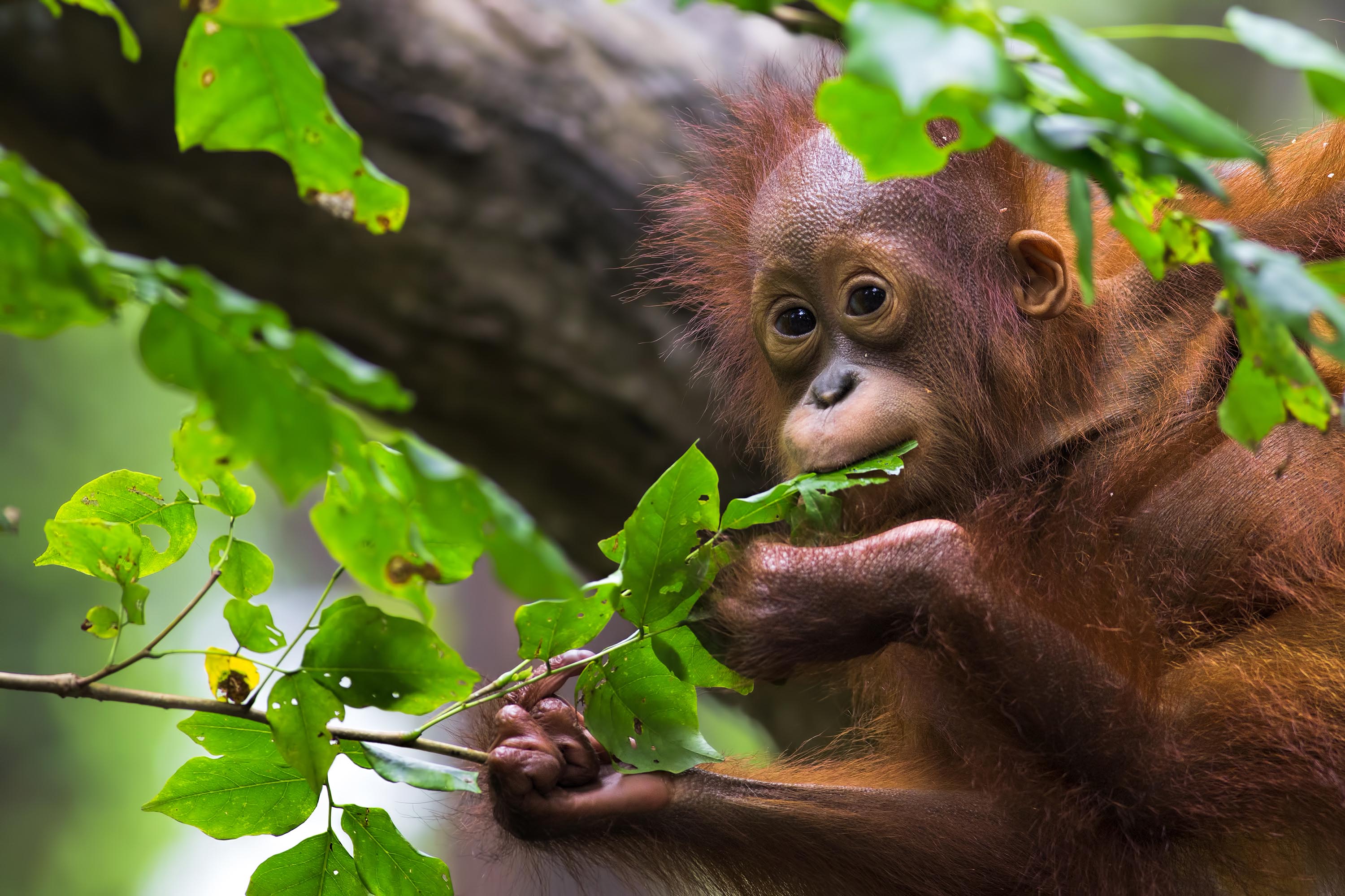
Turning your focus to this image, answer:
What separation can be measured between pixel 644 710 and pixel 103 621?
0.54m

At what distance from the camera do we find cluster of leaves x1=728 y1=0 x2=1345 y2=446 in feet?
1.79

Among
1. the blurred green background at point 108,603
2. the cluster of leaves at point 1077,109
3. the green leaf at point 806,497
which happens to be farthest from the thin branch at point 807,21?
the blurred green background at point 108,603

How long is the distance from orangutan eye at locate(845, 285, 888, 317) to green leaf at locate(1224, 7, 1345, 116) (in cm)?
102

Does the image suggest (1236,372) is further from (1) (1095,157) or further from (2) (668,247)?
(2) (668,247)

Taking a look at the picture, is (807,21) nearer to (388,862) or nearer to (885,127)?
(885,127)

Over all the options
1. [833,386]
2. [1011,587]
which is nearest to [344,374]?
[1011,587]

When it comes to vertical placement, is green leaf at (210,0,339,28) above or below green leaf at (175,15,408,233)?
above

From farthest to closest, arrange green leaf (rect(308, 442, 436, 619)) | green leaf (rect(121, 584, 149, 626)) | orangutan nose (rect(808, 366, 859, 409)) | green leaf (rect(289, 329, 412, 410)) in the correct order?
orangutan nose (rect(808, 366, 859, 409)) → green leaf (rect(121, 584, 149, 626)) → green leaf (rect(308, 442, 436, 619)) → green leaf (rect(289, 329, 412, 410))

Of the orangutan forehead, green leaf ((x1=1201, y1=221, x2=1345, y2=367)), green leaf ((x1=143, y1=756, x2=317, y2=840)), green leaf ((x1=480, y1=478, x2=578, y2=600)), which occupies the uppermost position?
green leaf ((x1=1201, y1=221, x2=1345, y2=367))

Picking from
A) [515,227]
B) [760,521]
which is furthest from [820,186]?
[515,227]

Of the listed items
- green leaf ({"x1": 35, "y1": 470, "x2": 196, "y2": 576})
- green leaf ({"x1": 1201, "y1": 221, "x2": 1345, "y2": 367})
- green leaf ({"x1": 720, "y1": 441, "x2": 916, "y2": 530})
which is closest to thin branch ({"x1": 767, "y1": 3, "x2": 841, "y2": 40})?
green leaf ({"x1": 1201, "y1": 221, "x2": 1345, "y2": 367})

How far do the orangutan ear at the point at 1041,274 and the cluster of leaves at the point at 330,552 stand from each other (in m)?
0.35

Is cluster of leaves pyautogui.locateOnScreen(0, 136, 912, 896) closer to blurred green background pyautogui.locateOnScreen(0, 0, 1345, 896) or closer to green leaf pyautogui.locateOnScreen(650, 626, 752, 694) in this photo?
green leaf pyautogui.locateOnScreen(650, 626, 752, 694)

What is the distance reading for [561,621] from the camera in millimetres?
1213
